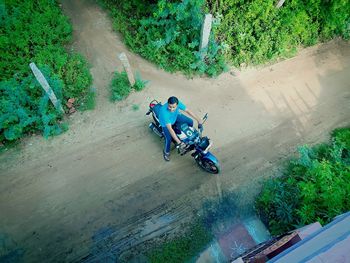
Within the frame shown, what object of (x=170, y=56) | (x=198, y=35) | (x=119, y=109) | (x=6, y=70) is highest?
(x=198, y=35)

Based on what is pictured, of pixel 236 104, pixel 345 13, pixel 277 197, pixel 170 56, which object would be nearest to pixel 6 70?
pixel 170 56

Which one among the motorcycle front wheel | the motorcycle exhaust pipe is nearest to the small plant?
the motorcycle exhaust pipe

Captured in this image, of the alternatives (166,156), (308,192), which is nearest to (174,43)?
(166,156)

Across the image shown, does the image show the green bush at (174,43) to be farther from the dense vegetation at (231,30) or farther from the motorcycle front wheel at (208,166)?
A: the motorcycle front wheel at (208,166)

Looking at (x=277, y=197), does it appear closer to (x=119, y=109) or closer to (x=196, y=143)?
(x=196, y=143)

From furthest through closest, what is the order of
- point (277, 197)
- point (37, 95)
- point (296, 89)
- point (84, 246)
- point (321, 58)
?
point (321, 58)
point (296, 89)
point (37, 95)
point (277, 197)
point (84, 246)

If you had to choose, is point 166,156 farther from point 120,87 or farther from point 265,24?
point 265,24
